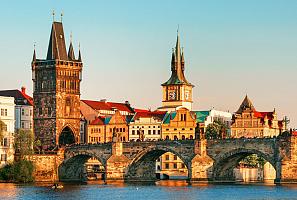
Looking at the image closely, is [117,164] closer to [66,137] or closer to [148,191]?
[66,137]

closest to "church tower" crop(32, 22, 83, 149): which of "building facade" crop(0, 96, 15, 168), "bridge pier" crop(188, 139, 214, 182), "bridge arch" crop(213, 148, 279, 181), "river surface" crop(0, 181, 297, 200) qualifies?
"building facade" crop(0, 96, 15, 168)

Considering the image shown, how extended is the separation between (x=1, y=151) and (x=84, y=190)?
21123 mm

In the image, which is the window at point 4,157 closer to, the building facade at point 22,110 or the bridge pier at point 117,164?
the building facade at point 22,110

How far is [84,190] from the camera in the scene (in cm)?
14738

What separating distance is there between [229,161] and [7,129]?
3165 cm

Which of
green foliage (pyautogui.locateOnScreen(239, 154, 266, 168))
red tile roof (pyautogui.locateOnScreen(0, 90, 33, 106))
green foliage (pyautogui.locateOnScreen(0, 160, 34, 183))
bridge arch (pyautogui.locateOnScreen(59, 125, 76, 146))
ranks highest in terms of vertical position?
red tile roof (pyautogui.locateOnScreen(0, 90, 33, 106))

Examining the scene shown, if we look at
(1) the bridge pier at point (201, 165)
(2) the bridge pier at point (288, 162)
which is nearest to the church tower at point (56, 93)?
(1) the bridge pier at point (201, 165)

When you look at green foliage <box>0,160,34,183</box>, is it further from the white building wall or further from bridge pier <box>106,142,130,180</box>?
the white building wall

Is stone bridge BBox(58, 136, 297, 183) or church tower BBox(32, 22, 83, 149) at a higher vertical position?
church tower BBox(32, 22, 83, 149)

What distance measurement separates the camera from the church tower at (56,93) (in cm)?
18212

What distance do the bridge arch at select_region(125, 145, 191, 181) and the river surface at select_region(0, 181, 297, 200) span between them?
6.85 meters

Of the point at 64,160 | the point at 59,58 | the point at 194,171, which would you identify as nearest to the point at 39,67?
the point at 59,58

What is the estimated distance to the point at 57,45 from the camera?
18312 centimetres

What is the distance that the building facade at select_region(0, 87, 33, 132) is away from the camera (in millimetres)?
179262
